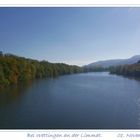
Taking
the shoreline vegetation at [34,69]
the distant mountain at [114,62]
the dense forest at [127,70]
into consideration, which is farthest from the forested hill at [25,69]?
the dense forest at [127,70]

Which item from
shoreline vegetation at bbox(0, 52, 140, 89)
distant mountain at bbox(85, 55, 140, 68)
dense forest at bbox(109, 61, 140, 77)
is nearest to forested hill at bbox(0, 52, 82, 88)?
shoreline vegetation at bbox(0, 52, 140, 89)

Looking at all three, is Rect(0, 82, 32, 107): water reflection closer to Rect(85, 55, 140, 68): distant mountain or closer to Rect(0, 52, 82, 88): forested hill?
Rect(0, 52, 82, 88): forested hill

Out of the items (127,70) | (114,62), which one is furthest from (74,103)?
(127,70)

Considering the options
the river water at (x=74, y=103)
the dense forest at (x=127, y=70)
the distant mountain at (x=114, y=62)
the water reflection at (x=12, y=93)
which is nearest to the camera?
the river water at (x=74, y=103)

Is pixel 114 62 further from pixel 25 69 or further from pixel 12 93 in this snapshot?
pixel 12 93

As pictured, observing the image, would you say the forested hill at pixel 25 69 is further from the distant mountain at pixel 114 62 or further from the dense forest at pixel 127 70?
the dense forest at pixel 127 70

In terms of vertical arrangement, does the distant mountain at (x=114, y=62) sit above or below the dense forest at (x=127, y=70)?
above

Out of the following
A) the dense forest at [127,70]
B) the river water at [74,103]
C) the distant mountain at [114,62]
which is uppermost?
the distant mountain at [114,62]
